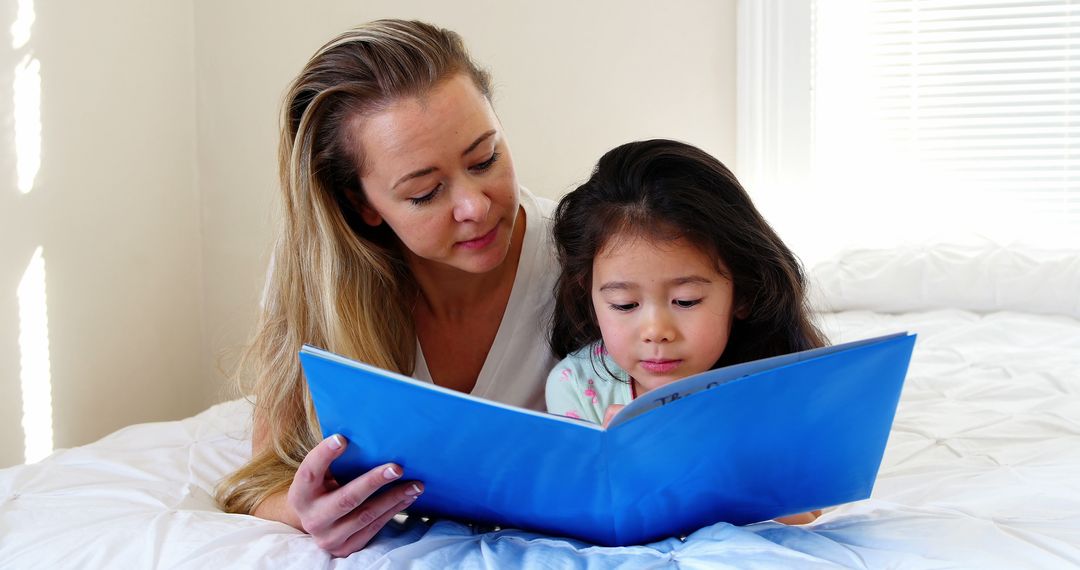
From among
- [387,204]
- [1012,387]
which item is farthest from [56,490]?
[1012,387]

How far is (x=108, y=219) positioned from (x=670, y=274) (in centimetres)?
180

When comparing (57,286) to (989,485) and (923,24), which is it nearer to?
(989,485)

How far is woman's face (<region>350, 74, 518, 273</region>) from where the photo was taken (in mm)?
1297

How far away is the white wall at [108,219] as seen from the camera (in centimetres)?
215

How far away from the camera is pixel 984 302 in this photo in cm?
239

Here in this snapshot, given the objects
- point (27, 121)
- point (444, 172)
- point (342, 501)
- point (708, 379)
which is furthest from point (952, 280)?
point (27, 121)

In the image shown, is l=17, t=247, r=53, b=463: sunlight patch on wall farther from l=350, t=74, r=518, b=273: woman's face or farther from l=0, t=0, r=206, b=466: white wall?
l=350, t=74, r=518, b=273: woman's face

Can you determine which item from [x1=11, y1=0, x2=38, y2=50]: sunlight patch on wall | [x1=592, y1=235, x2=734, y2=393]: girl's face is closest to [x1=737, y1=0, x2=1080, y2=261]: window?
[x1=592, y1=235, x2=734, y2=393]: girl's face

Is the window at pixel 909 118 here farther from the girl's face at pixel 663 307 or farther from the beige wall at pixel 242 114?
the girl's face at pixel 663 307

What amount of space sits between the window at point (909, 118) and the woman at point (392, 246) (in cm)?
150

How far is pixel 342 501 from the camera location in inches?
39.0

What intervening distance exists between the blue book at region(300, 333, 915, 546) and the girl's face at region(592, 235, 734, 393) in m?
0.27

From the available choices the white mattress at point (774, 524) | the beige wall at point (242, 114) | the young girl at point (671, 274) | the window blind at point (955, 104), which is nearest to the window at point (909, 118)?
the window blind at point (955, 104)

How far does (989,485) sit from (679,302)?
443 mm
